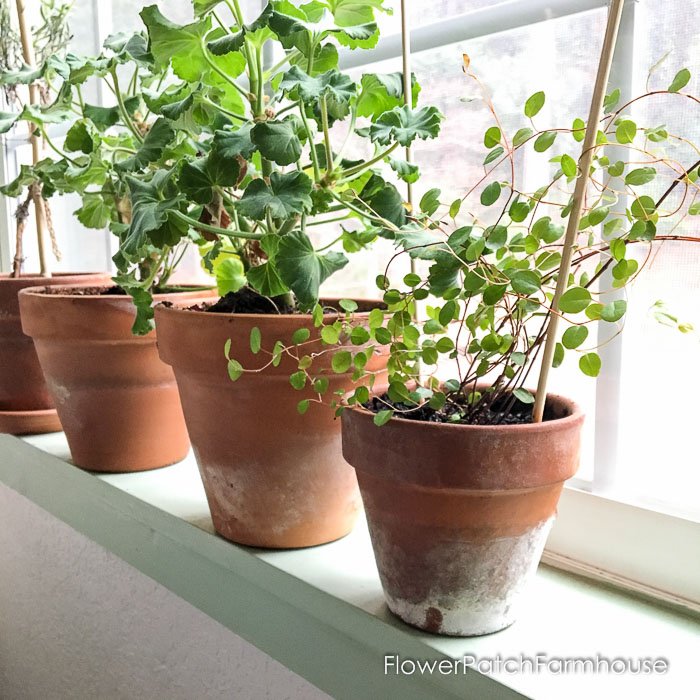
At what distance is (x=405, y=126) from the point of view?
74cm

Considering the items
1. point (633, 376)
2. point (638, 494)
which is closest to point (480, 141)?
point (633, 376)

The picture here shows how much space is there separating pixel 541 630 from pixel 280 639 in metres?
Answer: 0.29

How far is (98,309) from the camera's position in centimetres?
105

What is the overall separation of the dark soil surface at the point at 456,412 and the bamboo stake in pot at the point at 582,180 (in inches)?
1.3

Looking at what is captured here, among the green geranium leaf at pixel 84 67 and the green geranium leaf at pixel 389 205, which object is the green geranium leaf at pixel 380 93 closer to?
the green geranium leaf at pixel 389 205

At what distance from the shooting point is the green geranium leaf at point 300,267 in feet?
2.28

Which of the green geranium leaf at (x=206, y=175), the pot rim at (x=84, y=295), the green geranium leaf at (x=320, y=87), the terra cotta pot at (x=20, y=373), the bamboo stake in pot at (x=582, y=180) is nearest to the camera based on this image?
the bamboo stake in pot at (x=582, y=180)

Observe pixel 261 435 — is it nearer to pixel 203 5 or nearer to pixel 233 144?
pixel 233 144

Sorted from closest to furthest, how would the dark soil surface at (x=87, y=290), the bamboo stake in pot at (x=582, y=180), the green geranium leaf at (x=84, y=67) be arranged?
the bamboo stake in pot at (x=582, y=180), the green geranium leaf at (x=84, y=67), the dark soil surface at (x=87, y=290)

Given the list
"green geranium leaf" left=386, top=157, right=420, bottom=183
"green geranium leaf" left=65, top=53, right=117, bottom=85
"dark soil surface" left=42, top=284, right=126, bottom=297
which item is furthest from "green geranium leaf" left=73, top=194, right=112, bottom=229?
"green geranium leaf" left=386, top=157, right=420, bottom=183

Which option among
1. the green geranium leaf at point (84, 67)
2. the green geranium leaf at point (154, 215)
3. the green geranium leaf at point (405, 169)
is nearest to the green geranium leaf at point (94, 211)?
the green geranium leaf at point (84, 67)

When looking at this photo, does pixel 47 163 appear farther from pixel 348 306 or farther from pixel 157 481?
pixel 348 306

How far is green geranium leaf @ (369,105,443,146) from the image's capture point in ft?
2.33

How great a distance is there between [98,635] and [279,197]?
1.07m
